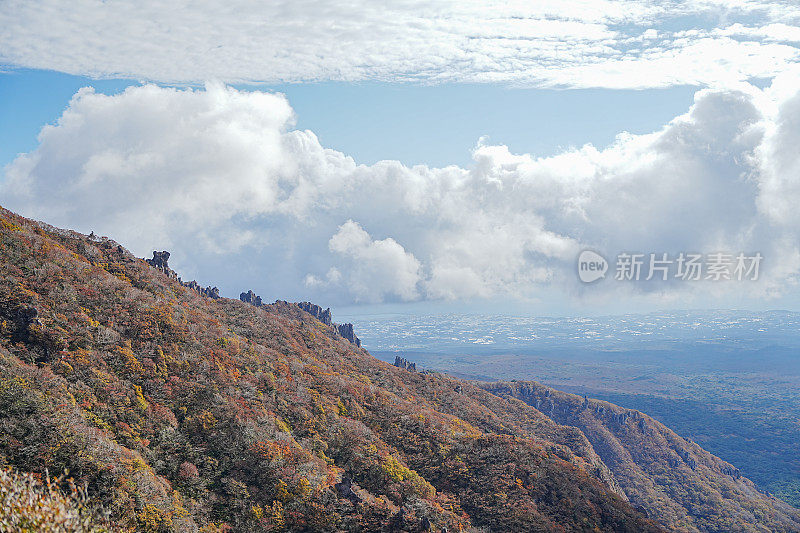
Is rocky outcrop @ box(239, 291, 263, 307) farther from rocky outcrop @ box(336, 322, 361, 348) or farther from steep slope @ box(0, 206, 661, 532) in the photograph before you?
steep slope @ box(0, 206, 661, 532)

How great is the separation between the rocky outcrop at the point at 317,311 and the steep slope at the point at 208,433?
9234 cm

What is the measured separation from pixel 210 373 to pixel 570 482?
143 ft

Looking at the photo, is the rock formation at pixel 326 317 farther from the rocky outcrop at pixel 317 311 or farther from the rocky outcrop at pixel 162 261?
the rocky outcrop at pixel 162 261

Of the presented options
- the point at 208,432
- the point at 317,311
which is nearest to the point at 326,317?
the point at 317,311

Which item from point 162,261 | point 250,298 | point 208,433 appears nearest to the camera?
point 208,433

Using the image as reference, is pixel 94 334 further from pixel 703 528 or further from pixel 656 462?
pixel 656 462

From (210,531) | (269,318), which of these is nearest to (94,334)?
(210,531)

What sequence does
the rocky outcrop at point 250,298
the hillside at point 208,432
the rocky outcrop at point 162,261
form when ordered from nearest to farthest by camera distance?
the hillside at point 208,432
the rocky outcrop at point 162,261
the rocky outcrop at point 250,298

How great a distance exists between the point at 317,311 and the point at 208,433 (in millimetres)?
127902

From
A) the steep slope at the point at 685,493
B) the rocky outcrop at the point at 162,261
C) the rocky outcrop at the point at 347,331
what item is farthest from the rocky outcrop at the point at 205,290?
the steep slope at the point at 685,493

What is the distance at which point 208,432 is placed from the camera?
44.8m

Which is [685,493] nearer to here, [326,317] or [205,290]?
[326,317]

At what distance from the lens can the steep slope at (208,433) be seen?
1289 inches

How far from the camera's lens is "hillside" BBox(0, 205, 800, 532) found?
32.8 metres
